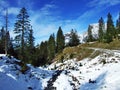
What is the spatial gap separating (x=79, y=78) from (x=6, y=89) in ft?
32.7

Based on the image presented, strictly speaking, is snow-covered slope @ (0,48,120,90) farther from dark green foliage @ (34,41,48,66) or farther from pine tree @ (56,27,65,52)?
pine tree @ (56,27,65,52)

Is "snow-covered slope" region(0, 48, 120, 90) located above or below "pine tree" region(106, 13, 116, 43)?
below

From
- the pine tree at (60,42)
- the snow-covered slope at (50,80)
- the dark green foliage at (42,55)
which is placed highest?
the pine tree at (60,42)

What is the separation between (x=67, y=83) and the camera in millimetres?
27891

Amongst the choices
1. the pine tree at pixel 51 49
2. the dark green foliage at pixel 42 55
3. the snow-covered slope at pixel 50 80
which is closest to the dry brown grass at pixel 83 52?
the dark green foliage at pixel 42 55

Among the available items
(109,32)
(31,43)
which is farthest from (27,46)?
(109,32)

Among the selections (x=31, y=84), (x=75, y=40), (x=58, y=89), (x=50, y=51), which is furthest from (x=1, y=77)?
(x=75, y=40)

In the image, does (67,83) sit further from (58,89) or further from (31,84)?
(31,84)

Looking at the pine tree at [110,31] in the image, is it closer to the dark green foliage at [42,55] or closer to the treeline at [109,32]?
the treeline at [109,32]

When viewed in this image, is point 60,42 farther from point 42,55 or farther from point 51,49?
point 42,55

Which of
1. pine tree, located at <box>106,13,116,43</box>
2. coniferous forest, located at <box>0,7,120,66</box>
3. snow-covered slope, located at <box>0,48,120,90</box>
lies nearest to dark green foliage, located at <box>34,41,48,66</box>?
coniferous forest, located at <box>0,7,120,66</box>

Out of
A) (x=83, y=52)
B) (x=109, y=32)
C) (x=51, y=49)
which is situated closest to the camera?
(x=83, y=52)

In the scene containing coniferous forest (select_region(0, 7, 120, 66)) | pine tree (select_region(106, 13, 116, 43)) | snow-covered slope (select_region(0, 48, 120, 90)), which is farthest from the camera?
Result: pine tree (select_region(106, 13, 116, 43))

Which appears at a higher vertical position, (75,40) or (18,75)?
(75,40)
